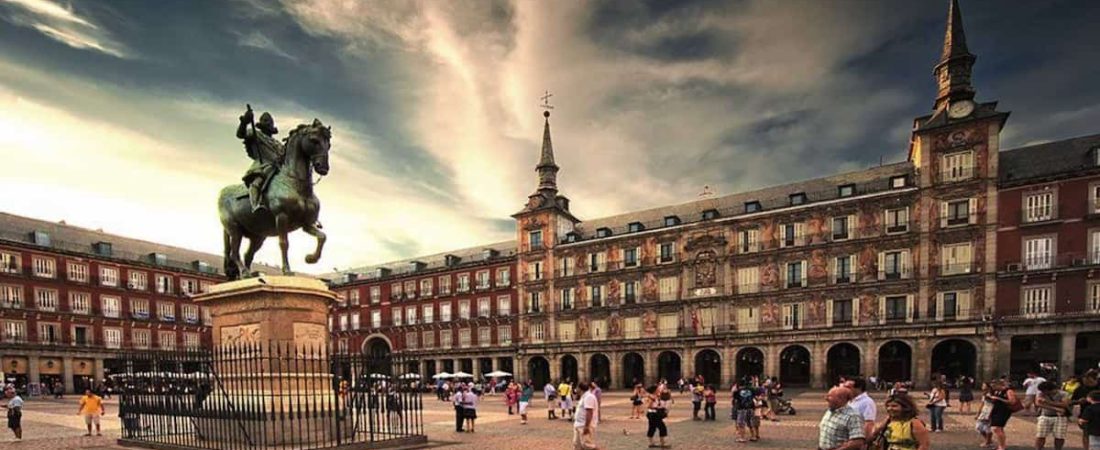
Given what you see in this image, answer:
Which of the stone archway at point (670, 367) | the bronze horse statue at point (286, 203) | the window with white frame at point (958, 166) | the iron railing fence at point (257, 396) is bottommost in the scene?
the stone archway at point (670, 367)

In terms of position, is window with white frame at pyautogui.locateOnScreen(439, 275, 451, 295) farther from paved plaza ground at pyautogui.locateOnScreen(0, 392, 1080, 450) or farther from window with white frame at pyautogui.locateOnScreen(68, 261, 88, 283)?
paved plaza ground at pyautogui.locateOnScreen(0, 392, 1080, 450)

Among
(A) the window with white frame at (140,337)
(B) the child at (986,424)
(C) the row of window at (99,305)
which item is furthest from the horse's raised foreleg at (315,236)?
(A) the window with white frame at (140,337)

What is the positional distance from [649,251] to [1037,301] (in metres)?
24.2

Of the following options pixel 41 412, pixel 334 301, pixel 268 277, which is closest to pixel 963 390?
pixel 334 301

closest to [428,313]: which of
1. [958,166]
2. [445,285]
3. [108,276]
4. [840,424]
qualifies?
[445,285]

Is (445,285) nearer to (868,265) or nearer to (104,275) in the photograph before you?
(104,275)

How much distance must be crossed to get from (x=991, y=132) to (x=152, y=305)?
6941cm

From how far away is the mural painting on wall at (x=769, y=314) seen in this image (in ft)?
131

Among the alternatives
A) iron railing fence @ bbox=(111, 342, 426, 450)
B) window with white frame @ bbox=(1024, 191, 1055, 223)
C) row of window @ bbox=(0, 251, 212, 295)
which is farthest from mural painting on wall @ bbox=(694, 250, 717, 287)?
row of window @ bbox=(0, 251, 212, 295)

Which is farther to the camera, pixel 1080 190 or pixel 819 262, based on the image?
pixel 819 262

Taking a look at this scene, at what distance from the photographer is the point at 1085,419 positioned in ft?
27.5

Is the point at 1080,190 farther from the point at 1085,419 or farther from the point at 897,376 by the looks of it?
the point at 1085,419

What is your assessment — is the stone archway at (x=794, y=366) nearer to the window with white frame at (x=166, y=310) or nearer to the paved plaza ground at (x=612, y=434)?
the paved plaza ground at (x=612, y=434)

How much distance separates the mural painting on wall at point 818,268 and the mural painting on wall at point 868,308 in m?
2.54
